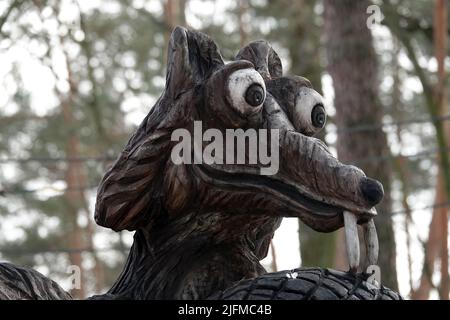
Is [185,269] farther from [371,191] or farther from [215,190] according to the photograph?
[371,191]

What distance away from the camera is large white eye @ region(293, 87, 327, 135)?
5.86 ft

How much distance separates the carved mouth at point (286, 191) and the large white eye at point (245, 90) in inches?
4.4

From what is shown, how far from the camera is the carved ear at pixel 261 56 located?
6.20 ft

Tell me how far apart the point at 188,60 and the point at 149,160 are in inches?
7.4

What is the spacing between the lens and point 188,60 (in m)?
1.71

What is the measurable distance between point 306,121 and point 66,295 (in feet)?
1.76

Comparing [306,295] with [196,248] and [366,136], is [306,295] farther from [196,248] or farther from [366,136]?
[366,136]

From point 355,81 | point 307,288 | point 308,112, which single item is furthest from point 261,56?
point 355,81

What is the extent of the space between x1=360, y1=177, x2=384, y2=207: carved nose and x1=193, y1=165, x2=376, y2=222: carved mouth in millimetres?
19
